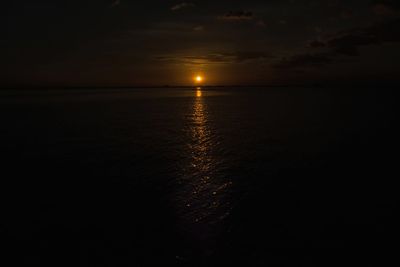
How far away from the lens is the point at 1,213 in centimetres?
1500

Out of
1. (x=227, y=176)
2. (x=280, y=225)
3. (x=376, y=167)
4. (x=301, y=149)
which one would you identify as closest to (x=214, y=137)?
(x=301, y=149)

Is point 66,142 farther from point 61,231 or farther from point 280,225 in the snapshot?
point 280,225

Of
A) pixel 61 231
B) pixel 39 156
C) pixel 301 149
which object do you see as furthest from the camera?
pixel 301 149

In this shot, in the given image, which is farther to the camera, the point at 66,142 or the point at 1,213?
the point at 66,142

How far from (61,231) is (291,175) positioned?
14.8 metres

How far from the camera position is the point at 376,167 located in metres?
22.7

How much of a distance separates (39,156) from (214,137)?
18.7 meters

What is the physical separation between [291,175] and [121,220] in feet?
39.8

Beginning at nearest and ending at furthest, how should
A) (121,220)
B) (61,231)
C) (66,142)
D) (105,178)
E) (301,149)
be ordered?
(61,231), (121,220), (105,178), (301,149), (66,142)

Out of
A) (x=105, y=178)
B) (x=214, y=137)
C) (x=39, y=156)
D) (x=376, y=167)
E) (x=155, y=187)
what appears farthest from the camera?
(x=214, y=137)

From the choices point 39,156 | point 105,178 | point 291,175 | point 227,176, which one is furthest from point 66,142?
point 291,175

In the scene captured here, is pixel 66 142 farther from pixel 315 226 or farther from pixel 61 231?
pixel 315 226

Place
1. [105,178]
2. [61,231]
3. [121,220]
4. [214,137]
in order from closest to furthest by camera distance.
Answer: [61,231]
[121,220]
[105,178]
[214,137]

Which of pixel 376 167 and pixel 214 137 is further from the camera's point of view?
pixel 214 137
